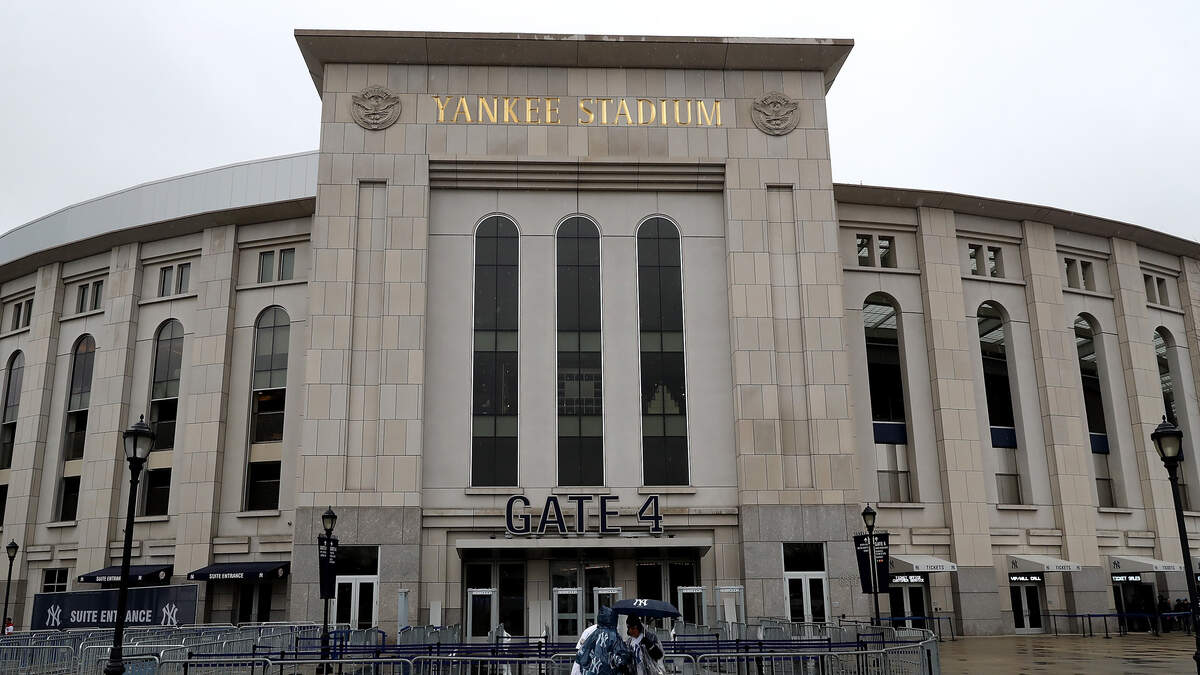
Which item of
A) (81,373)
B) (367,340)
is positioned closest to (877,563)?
(367,340)

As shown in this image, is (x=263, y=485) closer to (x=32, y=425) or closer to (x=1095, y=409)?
(x=32, y=425)

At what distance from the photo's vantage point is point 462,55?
1479 inches

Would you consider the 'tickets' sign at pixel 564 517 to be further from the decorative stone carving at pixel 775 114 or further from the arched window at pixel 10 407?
the arched window at pixel 10 407

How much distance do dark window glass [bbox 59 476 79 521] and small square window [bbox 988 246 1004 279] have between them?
139 ft

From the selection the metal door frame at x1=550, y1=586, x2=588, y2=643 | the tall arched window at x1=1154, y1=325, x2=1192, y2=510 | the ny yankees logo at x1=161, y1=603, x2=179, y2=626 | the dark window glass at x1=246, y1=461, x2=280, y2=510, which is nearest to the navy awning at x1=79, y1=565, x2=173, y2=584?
the dark window glass at x1=246, y1=461, x2=280, y2=510

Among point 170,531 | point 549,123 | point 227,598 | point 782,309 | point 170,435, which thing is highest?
point 549,123

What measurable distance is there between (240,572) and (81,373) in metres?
15.5

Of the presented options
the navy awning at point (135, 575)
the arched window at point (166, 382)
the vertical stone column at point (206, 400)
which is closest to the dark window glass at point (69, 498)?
the arched window at point (166, 382)

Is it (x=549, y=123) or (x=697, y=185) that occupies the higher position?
(x=549, y=123)

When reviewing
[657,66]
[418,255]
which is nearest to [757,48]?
[657,66]

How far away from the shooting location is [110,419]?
137 ft

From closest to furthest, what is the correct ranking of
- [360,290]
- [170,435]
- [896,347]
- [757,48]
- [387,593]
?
[387,593] → [360,290] → [757,48] → [170,435] → [896,347]

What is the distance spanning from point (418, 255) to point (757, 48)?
1572 centimetres

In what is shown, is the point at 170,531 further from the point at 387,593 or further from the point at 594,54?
the point at 594,54
